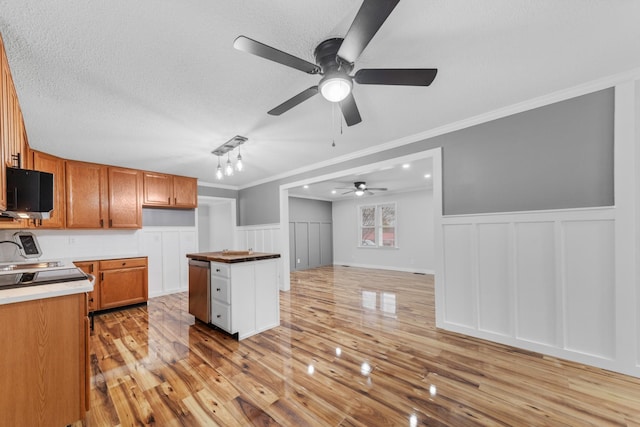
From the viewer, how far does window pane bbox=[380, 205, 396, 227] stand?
25.8 ft

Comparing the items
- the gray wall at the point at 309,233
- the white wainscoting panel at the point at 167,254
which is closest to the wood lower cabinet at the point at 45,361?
the white wainscoting panel at the point at 167,254

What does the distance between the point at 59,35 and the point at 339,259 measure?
8.27 meters

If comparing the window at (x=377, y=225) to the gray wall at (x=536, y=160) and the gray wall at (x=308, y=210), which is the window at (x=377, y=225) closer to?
the gray wall at (x=308, y=210)

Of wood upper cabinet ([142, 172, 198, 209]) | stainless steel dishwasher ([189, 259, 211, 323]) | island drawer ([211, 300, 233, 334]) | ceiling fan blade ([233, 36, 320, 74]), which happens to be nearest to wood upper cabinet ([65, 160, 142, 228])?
wood upper cabinet ([142, 172, 198, 209])

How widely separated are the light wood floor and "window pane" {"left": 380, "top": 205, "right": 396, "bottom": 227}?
4.71 metres

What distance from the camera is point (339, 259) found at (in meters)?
9.03

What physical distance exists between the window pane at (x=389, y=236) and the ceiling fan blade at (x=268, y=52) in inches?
267

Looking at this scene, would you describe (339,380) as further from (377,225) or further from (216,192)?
(377,225)

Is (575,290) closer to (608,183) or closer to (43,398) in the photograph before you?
(608,183)

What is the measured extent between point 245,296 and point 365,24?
2.80 metres

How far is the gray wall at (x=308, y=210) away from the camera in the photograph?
8117mm

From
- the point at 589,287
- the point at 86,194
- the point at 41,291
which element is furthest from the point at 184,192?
the point at 589,287

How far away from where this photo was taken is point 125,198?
176 inches

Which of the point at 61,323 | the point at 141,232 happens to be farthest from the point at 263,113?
the point at 141,232
